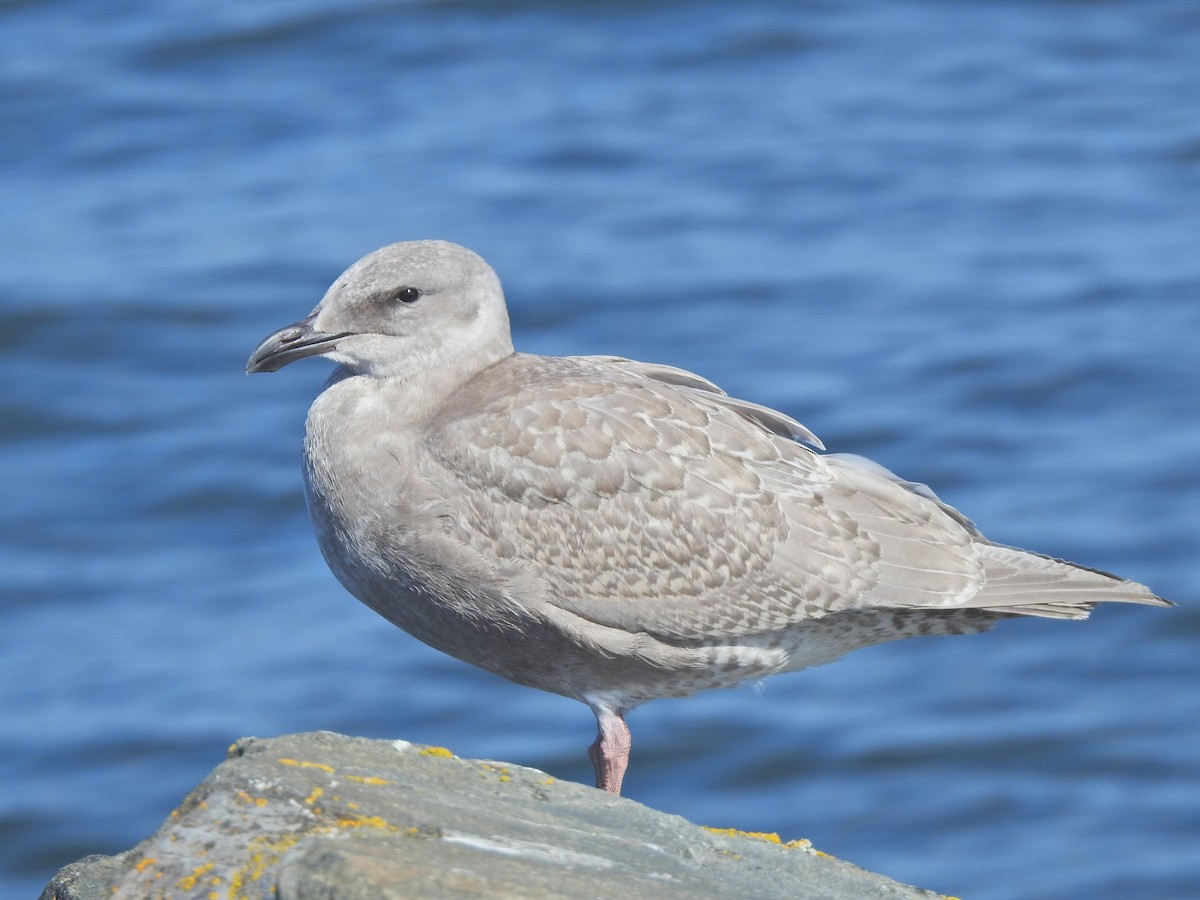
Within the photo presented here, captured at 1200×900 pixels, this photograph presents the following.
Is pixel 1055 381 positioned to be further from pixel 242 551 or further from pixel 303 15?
pixel 303 15

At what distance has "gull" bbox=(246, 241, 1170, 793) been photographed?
6918 millimetres

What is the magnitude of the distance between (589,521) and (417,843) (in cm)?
262

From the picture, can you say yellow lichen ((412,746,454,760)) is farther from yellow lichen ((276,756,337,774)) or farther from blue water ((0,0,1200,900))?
blue water ((0,0,1200,900))

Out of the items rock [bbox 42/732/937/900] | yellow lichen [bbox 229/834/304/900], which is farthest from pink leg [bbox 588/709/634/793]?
yellow lichen [bbox 229/834/304/900]

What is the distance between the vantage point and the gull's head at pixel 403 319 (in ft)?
23.5

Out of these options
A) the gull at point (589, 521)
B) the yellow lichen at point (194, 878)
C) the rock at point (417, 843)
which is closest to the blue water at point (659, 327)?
the gull at point (589, 521)

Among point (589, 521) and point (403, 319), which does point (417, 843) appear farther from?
point (403, 319)

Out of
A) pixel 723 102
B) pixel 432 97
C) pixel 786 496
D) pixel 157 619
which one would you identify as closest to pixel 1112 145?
pixel 723 102

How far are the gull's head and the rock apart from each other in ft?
7.03

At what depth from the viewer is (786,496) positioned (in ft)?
24.1

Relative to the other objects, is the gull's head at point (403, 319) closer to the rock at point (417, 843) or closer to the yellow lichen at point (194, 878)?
the rock at point (417, 843)

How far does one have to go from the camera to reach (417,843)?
180 inches

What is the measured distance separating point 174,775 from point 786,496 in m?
6.95

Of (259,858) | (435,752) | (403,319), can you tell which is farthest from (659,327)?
(259,858)
